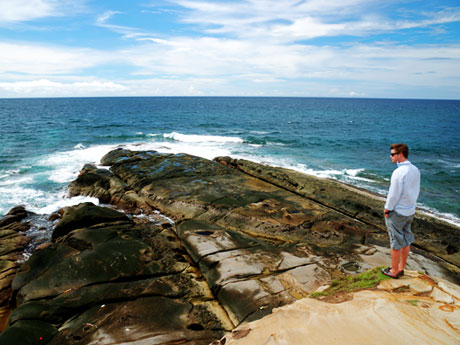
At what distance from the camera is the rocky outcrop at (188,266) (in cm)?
598

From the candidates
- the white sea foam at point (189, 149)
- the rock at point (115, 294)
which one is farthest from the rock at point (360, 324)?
the white sea foam at point (189, 149)

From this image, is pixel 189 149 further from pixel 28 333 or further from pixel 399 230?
pixel 399 230

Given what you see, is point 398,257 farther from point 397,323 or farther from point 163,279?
point 163,279

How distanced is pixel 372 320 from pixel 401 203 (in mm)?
2269

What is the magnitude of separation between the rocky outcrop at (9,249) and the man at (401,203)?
9.36 m

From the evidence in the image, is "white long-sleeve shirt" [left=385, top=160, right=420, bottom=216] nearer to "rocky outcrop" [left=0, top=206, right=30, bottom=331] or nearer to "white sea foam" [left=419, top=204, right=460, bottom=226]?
"rocky outcrop" [left=0, top=206, right=30, bottom=331]

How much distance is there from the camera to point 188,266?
8.04 metres

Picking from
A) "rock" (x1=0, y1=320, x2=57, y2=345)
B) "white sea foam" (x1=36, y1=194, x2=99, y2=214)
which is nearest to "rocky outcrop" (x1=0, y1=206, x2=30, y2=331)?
"white sea foam" (x1=36, y1=194, x2=99, y2=214)

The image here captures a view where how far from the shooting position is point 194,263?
8.23 meters

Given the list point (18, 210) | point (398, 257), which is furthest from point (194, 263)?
point (18, 210)

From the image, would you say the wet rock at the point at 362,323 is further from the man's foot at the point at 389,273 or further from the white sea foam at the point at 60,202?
the white sea foam at the point at 60,202

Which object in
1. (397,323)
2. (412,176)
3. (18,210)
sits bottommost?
(18,210)

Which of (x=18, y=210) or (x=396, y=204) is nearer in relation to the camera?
(x=396, y=204)

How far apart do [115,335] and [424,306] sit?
570 cm
